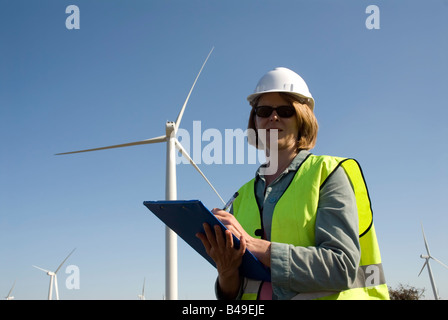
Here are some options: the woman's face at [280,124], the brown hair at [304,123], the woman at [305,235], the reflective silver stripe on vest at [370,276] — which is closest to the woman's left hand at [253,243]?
the woman at [305,235]

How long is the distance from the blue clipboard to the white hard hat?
6.02ft

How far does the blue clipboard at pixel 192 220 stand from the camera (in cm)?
340

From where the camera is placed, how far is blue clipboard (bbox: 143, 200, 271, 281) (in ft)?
11.1

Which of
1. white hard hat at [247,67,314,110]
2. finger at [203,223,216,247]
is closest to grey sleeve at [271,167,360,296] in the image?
finger at [203,223,216,247]

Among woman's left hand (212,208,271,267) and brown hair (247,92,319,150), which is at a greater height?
brown hair (247,92,319,150)

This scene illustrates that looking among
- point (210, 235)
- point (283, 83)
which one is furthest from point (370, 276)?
point (283, 83)

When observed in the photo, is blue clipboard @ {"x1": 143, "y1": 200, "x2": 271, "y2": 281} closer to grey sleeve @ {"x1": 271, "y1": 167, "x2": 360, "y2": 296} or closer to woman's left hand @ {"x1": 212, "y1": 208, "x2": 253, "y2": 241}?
woman's left hand @ {"x1": 212, "y1": 208, "x2": 253, "y2": 241}

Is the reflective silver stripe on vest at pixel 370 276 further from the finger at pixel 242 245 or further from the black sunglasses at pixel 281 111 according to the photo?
the black sunglasses at pixel 281 111

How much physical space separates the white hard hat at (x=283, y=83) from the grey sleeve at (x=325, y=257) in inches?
59.9

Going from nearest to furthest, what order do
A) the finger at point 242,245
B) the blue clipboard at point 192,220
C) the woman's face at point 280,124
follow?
the blue clipboard at point 192,220 < the finger at point 242,245 < the woman's face at point 280,124
